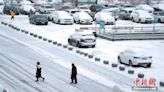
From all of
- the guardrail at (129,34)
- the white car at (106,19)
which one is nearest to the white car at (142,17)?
the white car at (106,19)

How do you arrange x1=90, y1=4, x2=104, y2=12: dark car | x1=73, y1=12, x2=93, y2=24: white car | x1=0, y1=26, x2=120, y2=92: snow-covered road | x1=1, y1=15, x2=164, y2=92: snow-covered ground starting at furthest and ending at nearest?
1. x1=90, y1=4, x2=104, y2=12: dark car
2. x1=73, y1=12, x2=93, y2=24: white car
3. x1=1, y1=15, x2=164, y2=92: snow-covered ground
4. x1=0, y1=26, x2=120, y2=92: snow-covered road

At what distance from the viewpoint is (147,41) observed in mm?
48250

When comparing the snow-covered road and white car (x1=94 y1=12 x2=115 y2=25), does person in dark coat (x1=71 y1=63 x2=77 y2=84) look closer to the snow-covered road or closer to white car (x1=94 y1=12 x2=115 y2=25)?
the snow-covered road

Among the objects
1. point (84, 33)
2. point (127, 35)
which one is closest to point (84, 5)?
point (127, 35)

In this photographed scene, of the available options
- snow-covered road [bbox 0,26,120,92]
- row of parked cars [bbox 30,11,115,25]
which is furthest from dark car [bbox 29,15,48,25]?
snow-covered road [bbox 0,26,120,92]

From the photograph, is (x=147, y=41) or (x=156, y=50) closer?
(x=156, y=50)

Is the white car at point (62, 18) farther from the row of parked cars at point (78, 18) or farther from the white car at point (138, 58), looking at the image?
the white car at point (138, 58)

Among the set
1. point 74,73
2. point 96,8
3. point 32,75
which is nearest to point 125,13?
point 96,8

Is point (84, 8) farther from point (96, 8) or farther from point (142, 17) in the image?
point (142, 17)

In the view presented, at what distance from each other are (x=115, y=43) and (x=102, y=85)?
57.9ft

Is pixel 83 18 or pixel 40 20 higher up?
pixel 40 20

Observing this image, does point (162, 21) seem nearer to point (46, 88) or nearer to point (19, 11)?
point (19, 11)

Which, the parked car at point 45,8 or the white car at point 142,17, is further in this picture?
the parked car at point 45,8

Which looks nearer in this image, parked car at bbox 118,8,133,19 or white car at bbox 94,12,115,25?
white car at bbox 94,12,115,25
